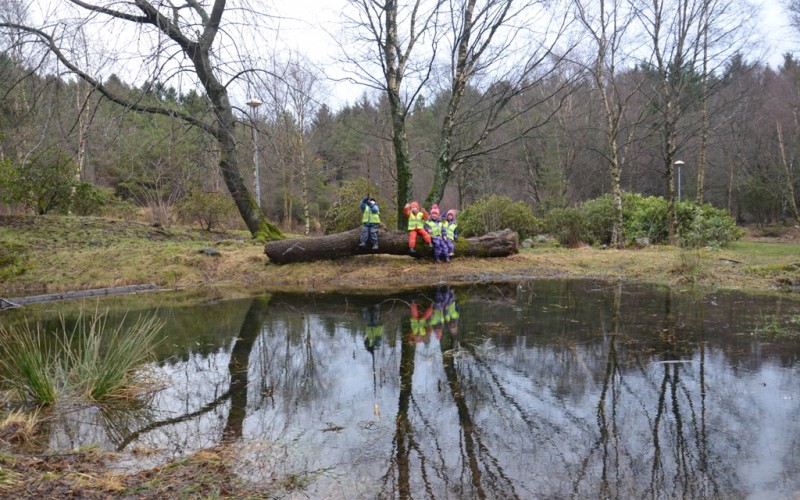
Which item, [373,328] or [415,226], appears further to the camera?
[415,226]

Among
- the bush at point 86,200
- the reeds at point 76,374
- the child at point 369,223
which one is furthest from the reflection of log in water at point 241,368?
the bush at point 86,200

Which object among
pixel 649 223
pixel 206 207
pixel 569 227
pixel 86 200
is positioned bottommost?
pixel 569 227

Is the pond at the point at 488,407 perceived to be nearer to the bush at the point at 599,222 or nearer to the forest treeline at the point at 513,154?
the forest treeline at the point at 513,154

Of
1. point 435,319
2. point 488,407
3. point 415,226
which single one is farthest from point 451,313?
point 415,226

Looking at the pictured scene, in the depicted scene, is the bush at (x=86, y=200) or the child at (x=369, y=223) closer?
the child at (x=369, y=223)

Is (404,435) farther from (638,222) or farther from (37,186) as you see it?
(37,186)

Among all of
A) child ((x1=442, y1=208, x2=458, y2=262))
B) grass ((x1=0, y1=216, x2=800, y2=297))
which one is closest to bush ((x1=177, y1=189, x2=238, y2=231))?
grass ((x1=0, y1=216, x2=800, y2=297))

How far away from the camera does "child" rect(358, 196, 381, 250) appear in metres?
13.0

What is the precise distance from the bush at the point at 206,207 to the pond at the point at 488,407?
1359 centimetres

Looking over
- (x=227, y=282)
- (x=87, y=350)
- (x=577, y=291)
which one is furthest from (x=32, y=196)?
(x=577, y=291)

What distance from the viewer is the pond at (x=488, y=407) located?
10.7 ft

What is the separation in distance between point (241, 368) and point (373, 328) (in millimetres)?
2341

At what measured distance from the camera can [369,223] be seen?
13094 mm

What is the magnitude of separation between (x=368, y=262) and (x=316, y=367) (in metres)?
8.17
